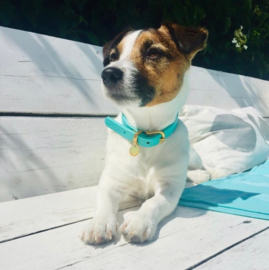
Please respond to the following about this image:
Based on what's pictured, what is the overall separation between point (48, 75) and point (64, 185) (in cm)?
56

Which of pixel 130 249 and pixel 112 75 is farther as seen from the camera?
pixel 112 75

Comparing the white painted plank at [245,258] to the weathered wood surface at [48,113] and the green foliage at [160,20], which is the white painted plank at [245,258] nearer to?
the weathered wood surface at [48,113]

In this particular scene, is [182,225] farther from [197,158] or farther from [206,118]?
[206,118]

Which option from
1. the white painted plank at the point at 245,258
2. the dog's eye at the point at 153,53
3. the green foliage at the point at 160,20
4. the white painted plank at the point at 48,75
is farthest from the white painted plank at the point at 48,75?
the white painted plank at the point at 245,258

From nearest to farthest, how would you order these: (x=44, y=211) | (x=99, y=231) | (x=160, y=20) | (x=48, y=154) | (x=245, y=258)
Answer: (x=245, y=258) < (x=99, y=231) < (x=44, y=211) < (x=48, y=154) < (x=160, y=20)

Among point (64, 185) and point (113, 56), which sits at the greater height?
point (113, 56)

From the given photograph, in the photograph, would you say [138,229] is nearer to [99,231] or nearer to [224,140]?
[99,231]

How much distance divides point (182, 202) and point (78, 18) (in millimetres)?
1351

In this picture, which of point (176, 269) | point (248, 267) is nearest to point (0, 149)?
point (176, 269)

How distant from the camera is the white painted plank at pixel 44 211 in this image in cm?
118

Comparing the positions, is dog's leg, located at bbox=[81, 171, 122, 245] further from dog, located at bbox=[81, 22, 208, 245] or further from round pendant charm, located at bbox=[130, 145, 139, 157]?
round pendant charm, located at bbox=[130, 145, 139, 157]

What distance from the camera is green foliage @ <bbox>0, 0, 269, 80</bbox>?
7.08ft

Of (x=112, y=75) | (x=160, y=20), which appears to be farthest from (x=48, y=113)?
(x=160, y=20)

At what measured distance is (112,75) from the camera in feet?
4.58
